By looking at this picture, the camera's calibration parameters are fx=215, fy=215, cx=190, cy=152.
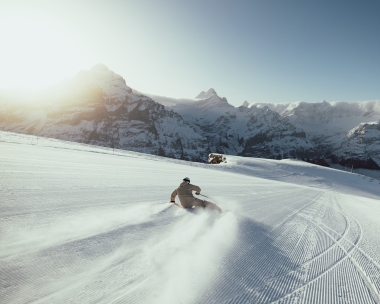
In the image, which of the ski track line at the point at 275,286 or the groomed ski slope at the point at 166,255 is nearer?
the groomed ski slope at the point at 166,255

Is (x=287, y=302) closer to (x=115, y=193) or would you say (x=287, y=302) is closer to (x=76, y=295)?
(x=76, y=295)

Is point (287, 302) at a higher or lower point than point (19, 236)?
lower

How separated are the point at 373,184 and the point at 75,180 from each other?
4312cm

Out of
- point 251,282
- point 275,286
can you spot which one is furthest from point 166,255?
point 275,286

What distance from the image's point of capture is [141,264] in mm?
3230

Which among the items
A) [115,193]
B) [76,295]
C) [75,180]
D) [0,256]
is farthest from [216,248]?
[75,180]

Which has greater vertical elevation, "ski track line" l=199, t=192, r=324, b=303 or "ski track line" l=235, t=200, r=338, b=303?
"ski track line" l=199, t=192, r=324, b=303

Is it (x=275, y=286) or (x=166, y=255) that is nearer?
(x=275, y=286)

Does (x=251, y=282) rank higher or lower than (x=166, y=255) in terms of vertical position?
lower

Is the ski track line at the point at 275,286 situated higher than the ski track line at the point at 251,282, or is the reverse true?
the ski track line at the point at 251,282

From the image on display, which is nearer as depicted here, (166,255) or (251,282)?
(251,282)

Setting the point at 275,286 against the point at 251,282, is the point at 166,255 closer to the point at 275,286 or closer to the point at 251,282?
the point at 251,282

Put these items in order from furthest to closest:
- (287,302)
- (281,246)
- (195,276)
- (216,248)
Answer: (281,246) → (216,248) → (195,276) → (287,302)

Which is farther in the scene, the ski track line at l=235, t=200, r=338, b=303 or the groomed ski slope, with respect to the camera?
the ski track line at l=235, t=200, r=338, b=303
